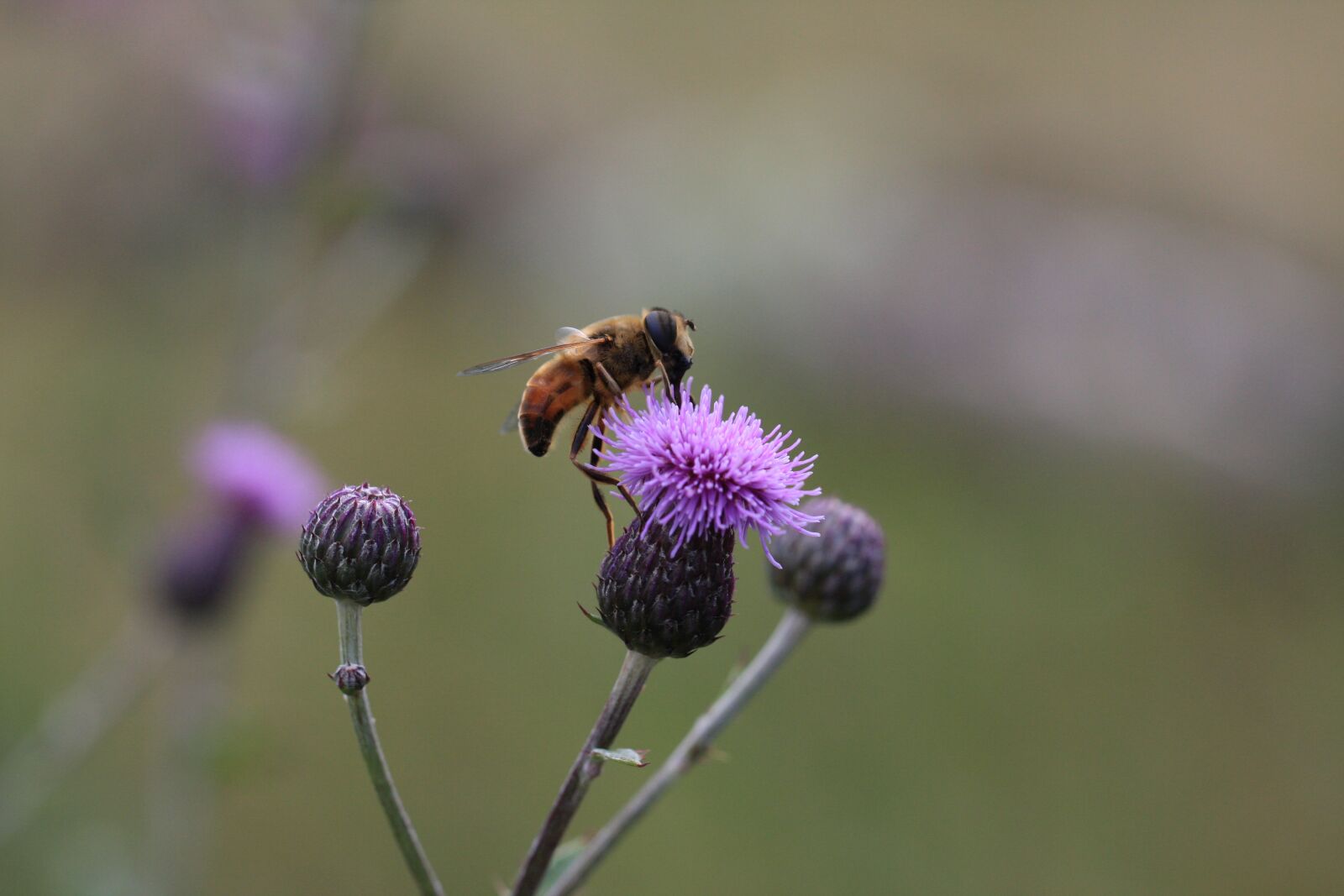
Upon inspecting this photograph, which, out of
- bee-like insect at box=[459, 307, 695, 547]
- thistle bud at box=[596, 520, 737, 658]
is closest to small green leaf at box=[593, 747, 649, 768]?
thistle bud at box=[596, 520, 737, 658]

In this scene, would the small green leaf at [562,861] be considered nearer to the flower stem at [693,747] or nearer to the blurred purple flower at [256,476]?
the flower stem at [693,747]

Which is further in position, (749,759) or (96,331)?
(96,331)

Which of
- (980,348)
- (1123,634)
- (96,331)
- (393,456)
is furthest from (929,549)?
(96,331)

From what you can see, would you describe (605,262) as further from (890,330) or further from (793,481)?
(793,481)

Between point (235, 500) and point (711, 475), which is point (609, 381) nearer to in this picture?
point (711, 475)

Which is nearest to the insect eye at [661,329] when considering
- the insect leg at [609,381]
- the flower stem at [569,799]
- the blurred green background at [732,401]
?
the insect leg at [609,381]
